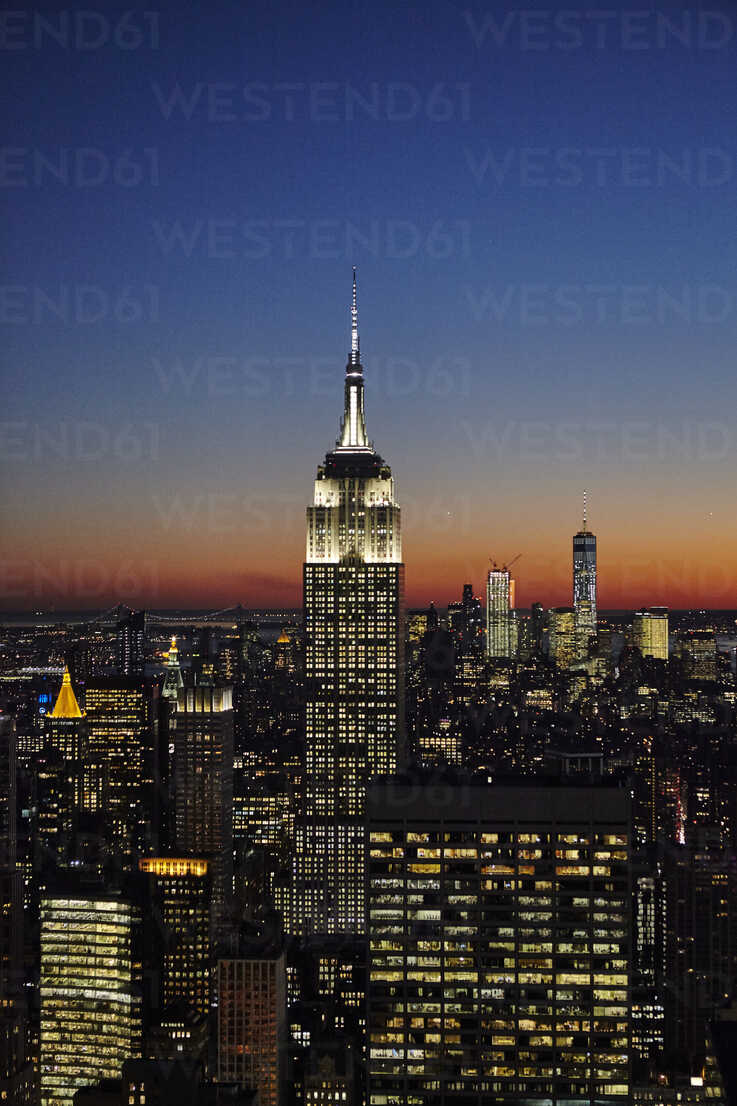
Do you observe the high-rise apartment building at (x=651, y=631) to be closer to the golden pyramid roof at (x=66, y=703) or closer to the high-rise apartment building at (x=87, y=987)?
the golden pyramid roof at (x=66, y=703)

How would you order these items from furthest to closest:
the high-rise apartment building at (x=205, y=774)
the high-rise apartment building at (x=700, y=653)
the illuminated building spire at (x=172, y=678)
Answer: the high-rise apartment building at (x=205, y=774)
the illuminated building spire at (x=172, y=678)
the high-rise apartment building at (x=700, y=653)

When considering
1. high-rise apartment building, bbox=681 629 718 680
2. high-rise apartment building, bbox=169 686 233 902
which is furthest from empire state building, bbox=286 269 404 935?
high-rise apartment building, bbox=681 629 718 680

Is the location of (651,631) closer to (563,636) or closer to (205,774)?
(563,636)

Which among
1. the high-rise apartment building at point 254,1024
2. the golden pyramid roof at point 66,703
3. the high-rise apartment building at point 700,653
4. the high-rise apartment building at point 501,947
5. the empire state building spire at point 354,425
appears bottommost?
the high-rise apartment building at point 254,1024

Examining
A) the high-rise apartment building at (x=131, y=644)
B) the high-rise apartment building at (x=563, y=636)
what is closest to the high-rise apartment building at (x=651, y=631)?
the high-rise apartment building at (x=563, y=636)

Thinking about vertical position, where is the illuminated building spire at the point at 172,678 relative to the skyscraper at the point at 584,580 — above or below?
below

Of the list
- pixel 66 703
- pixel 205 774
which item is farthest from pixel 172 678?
pixel 66 703
